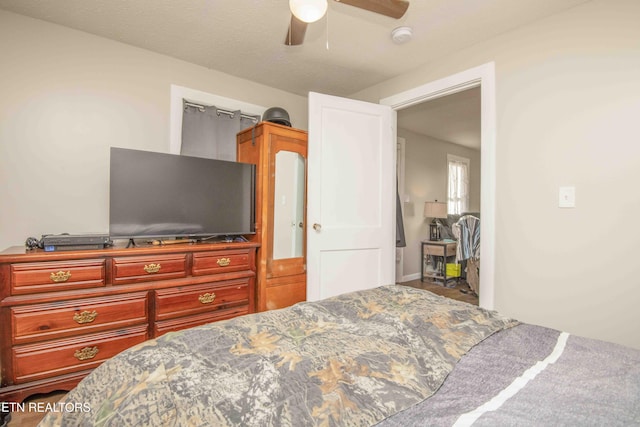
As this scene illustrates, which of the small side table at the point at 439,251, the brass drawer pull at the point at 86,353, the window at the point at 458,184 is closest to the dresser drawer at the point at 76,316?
the brass drawer pull at the point at 86,353

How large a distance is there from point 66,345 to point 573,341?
2.40 meters

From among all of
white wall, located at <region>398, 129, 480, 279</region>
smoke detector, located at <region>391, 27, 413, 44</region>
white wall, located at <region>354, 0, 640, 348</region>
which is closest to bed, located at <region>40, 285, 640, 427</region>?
white wall, located at <region>354, 0, 640, 348</region>

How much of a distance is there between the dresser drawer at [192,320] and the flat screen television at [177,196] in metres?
0.59

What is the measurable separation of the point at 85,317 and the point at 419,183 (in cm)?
471

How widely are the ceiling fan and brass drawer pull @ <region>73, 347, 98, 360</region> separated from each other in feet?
6.94

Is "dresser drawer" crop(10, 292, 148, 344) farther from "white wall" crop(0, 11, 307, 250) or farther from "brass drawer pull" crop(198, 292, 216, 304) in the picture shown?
"white wall" crop(0, 11, 307, 250)

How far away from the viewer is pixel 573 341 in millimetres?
998

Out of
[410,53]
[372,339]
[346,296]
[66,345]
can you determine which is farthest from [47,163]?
[410,53]

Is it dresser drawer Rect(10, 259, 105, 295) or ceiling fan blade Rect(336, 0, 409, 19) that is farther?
dresser drawer Rect(10, 259, 105, 295)

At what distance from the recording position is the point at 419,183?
5.22 metres

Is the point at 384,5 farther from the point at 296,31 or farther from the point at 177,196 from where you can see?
the point at 177,196

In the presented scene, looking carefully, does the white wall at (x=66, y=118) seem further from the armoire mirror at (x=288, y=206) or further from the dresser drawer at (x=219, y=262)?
the armoire mirror at (x=288, y=206)

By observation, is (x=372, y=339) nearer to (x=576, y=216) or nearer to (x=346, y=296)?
(x=346, y=296)

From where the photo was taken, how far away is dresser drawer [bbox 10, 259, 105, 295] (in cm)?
166
